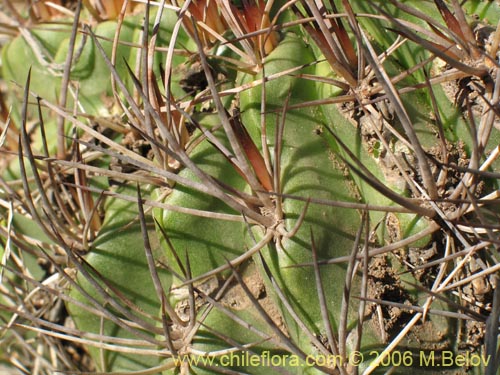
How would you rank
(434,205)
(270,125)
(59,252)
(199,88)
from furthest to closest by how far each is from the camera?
(59,252), (199,88), (270,125), (434,205)

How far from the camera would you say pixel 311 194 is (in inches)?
36.3

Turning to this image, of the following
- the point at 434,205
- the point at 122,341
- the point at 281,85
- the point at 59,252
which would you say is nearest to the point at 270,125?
the point at 281,85

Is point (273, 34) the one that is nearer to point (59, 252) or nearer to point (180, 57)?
point (180, 57)

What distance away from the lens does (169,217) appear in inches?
39.8

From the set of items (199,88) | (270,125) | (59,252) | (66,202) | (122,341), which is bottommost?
(122,341)

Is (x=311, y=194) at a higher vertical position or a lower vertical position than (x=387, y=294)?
higher

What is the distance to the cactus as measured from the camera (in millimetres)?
845

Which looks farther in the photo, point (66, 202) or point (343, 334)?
point (66, 202)

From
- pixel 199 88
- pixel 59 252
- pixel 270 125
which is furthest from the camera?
pixel 59 252

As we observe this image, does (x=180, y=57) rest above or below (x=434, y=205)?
above

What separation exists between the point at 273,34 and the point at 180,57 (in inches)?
8.6

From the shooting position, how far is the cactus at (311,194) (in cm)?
85

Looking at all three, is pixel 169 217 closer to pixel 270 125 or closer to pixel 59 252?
pixel 270 125

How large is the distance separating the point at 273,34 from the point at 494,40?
0.38 meters
